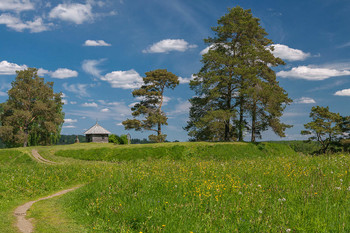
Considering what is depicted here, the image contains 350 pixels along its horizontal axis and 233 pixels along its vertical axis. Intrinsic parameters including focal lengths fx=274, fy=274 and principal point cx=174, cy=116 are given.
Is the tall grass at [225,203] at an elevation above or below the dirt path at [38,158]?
above

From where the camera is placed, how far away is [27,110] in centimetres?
4425

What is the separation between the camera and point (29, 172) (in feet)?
54.3

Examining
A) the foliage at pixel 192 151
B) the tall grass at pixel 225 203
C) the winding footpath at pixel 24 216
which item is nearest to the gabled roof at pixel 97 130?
the foliage at pixel 192 151

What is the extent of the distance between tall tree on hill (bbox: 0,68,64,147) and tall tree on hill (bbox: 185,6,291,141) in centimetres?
2529

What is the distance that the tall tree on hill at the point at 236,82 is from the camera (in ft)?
101

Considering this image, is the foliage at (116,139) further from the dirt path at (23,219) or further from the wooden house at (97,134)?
the dirt path at (23,219)

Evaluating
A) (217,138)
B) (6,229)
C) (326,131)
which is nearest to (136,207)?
(6,229)

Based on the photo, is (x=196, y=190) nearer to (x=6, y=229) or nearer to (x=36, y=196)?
(x=6, y=229)

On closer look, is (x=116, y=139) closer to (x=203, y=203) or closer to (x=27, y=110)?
(x=27, y=110)

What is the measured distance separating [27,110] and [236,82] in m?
33.4

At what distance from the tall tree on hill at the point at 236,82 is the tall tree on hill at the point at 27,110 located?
2529 centimetres

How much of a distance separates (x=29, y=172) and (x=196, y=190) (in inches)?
499

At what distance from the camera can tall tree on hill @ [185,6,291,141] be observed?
30.9m

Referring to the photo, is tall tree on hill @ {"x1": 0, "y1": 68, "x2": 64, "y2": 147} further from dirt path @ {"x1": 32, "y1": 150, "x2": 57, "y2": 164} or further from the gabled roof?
dirt path @ {"x1": 32, "y1": 150, "x2": 57, "y2": 164}
